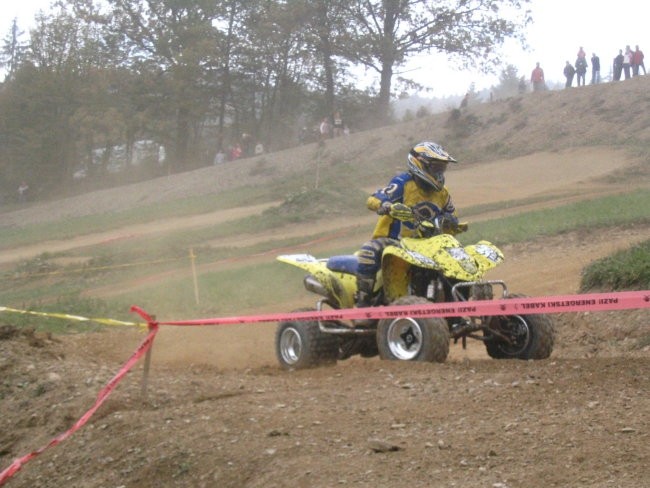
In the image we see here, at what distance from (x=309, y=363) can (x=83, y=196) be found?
38.7m

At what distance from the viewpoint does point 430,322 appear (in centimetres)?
806

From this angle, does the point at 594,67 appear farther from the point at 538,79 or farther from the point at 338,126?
the point at 338,126

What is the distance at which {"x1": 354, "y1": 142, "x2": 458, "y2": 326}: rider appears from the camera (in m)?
8.94

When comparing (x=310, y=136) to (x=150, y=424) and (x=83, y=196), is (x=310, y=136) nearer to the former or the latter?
(x=83, y=196)

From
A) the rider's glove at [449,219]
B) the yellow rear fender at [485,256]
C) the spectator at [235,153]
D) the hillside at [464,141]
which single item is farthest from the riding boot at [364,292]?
the spectator at [235,153]

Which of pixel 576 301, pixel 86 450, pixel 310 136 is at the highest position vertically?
pixel 310 136

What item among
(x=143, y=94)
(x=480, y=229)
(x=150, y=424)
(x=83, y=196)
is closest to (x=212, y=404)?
(x=150, y=424)

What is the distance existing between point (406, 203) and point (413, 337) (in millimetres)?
1424

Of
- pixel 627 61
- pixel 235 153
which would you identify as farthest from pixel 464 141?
pixel 235 153

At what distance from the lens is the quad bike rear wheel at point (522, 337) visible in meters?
8.45

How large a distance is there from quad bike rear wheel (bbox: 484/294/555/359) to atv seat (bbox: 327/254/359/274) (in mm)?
1631

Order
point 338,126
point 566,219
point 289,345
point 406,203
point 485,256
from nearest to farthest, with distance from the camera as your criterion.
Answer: point 485,256, point 406,203, point 289,345, point 566,219, point 338,126

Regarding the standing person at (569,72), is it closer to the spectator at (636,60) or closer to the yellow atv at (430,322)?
the spectator at (636,60)

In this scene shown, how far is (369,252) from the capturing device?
9.25 metres
